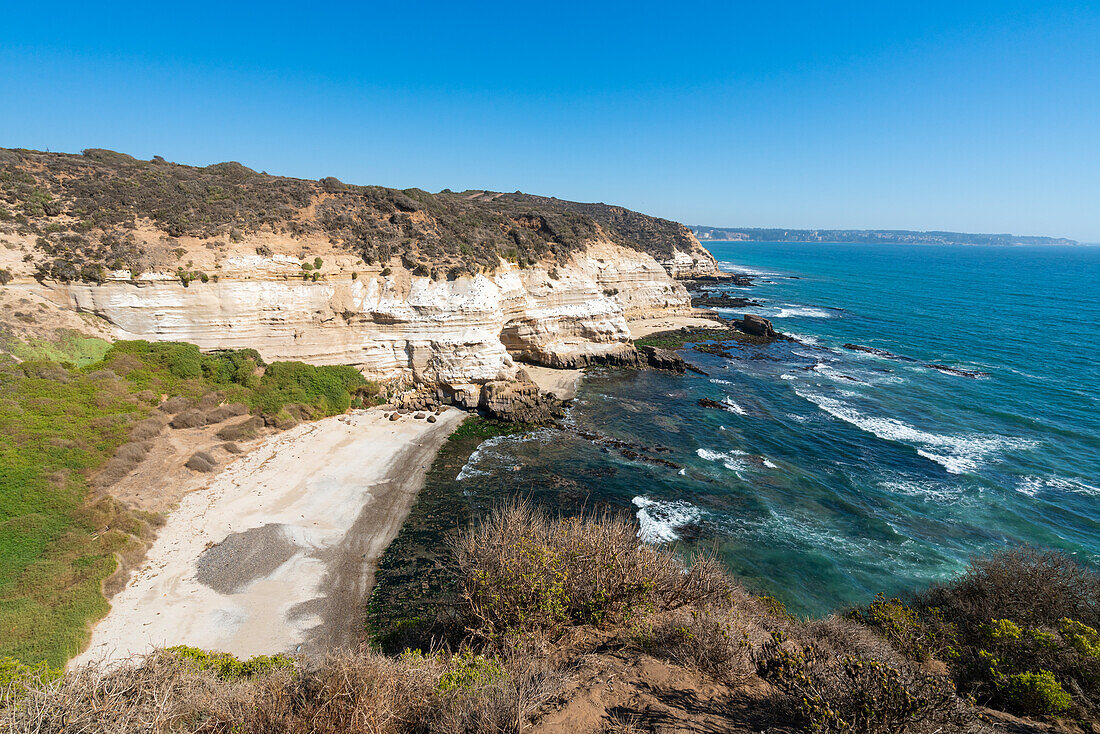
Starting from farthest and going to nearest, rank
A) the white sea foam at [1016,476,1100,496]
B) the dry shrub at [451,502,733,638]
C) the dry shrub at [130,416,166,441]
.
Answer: the white sea foam at [1016,476,1100,496], the dry shrub at [130,416,166,441], the dry shrub at [451,502,733,638]

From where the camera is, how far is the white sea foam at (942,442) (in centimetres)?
2552

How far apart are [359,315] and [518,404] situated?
11967 millimetres

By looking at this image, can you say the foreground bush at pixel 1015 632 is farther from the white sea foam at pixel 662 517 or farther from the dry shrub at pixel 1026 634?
the white sea foam at pixel 662 517

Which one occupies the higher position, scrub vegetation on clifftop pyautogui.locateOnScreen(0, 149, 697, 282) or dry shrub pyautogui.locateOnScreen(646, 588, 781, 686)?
scrub vegetation on clifftop pyautogui.locateOnScreen(0, 149, 697, 282)

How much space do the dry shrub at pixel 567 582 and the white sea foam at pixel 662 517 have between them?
8.09m

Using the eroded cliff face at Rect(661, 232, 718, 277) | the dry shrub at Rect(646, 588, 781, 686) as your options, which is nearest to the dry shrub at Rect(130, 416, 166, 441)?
the dry shrub at Rect(646, 588, 781, 686)

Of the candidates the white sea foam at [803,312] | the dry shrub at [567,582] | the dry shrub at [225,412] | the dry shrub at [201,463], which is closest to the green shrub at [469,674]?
the dry shrub at [567,582]

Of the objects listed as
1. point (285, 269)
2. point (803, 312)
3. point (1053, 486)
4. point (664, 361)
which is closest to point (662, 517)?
point (1053, 486)

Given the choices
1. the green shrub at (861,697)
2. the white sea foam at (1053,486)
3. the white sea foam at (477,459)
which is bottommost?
the white sea foam at (1053,486)

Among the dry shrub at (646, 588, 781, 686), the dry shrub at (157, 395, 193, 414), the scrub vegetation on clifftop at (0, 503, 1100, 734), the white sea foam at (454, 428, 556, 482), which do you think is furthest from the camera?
the white sea foam at (454, 428, 556, 482)

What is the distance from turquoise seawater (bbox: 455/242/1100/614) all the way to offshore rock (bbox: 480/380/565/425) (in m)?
1.44

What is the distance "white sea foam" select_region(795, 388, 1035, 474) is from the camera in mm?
25516

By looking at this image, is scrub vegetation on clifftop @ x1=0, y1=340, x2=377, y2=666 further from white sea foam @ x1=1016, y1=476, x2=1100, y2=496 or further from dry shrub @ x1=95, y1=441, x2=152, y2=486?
white sea foam @ x1=1016, y1=476, x2=1100, y2=496

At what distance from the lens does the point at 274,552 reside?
1723cm
